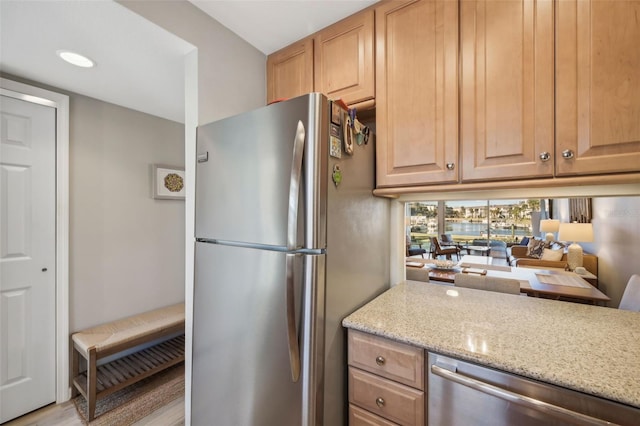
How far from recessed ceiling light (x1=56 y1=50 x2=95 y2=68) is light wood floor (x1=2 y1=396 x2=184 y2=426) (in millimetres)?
2327

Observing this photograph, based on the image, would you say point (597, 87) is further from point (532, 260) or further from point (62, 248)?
A: point (62, 248)

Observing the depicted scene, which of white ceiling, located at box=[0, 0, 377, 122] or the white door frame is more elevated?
white ceiling, located at box=[0, 0, 377, 122]

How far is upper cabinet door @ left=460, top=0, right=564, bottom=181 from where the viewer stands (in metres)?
0.97

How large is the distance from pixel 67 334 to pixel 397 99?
2.80 metres

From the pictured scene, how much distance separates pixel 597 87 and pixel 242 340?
1652 mm

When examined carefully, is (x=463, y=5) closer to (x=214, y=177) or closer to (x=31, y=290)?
(x=214, y=177)

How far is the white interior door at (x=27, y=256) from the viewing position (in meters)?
1.68

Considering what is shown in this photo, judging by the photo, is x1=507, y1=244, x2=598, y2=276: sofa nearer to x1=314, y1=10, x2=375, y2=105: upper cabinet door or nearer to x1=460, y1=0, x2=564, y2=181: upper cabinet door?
x1=460, y1=0, x2=564, y2=181: upper cabinet door

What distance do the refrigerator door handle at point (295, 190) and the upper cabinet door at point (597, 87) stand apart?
3.18 feet

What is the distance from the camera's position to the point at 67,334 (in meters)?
1.91

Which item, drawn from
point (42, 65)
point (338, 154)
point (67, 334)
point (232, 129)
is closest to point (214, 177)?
point (232, 129)

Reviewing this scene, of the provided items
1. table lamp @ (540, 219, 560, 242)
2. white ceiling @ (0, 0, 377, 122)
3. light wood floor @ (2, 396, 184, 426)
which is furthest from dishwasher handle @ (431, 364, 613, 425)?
light wood floor @ (2, 396, 184, 426)

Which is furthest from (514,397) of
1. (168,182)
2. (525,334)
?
(168,182)

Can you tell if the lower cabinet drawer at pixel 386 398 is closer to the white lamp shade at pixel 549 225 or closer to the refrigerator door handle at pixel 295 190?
the refrigerator door handle at pixel 295 190
